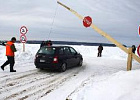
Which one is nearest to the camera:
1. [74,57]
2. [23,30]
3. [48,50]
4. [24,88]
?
[24,88]

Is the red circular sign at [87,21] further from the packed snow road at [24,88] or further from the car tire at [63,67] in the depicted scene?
the packed snow road at [24,88]

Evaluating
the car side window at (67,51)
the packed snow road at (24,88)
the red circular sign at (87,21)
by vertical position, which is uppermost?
the red circular sign at (87,21)

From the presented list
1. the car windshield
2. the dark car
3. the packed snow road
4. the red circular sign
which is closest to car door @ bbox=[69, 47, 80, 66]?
the dark car

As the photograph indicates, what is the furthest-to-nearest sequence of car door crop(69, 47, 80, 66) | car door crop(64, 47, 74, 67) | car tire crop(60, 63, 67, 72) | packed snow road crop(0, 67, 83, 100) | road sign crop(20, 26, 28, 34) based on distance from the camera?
road sign crop(20, 26, 28, 34) < car door crop(69, 47, 80, 66) < car door crop(64, 47, 74, 67) < car tire crop(60, 63, 67, 72) < packed snow road crop(0, 67, 83, 100)

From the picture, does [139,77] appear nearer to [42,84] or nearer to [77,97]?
[77,97]

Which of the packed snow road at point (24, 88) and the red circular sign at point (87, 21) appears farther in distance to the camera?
the red circular sign at point (87, 21)

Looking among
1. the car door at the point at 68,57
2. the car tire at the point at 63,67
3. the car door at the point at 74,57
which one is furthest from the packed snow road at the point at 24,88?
the car door at the point at 74,57

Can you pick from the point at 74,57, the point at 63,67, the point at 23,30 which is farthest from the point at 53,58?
the point at 23,30

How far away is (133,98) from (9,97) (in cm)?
354

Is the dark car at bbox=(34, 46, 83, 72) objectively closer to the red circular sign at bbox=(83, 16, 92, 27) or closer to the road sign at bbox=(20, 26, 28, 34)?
the red circular sign at bbox=(83, 16, 92, 27)

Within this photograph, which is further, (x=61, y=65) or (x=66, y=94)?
(x=61, y=65)

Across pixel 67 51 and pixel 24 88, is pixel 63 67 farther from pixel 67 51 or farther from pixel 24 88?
pixel 24 88

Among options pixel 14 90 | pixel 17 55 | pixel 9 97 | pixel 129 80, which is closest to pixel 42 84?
pixel 14 90

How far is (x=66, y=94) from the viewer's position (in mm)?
5805
